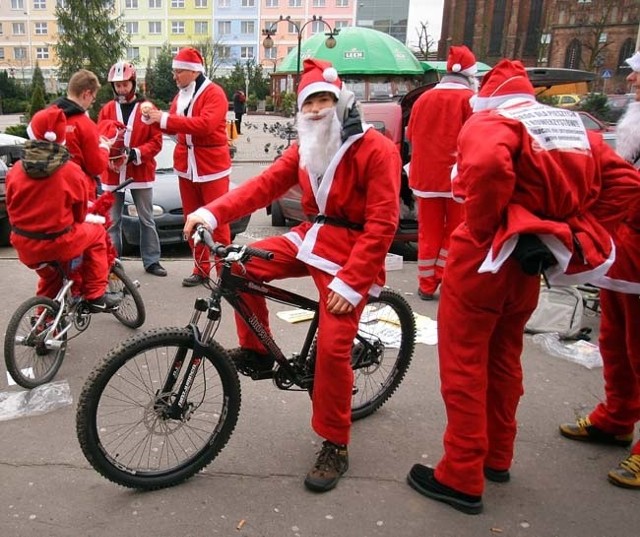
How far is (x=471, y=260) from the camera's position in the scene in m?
2.66

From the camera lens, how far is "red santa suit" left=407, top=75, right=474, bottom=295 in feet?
18.0

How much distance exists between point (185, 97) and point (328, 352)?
3.70 m

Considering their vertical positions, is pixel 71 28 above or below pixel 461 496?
above

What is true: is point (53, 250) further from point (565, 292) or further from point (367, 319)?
point (565, 292)

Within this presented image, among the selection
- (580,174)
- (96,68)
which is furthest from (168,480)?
(96,68)

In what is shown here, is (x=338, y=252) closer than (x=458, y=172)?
No

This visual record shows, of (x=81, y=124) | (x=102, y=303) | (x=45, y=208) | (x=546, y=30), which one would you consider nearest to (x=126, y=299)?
(x=102, y=303)

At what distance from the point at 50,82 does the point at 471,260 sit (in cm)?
6703

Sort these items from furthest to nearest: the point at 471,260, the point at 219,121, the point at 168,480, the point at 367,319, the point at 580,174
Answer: the point at 219,121, the point at 367,319, the point at 168,480, the point at 471,260, the point at 580,174

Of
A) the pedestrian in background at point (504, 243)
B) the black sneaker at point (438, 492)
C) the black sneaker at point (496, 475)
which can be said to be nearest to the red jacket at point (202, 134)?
the pedestrian in background at point (504, 243)

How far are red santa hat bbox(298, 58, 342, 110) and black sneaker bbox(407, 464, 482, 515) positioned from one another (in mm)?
1831

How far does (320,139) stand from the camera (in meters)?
3.03

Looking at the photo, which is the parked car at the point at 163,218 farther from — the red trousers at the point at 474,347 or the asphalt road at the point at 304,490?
the red trousers at the point at 474,347

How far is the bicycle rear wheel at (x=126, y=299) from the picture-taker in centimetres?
470
